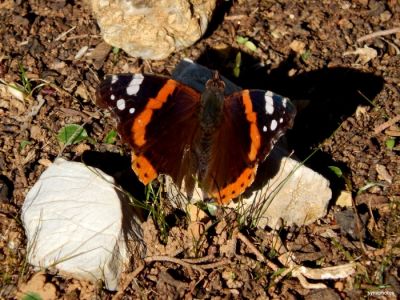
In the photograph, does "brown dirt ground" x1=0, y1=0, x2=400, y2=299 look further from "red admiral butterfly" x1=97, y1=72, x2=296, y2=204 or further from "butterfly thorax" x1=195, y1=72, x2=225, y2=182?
"butterfly thorax" x1=195, y1=72, x2=225, y2=182

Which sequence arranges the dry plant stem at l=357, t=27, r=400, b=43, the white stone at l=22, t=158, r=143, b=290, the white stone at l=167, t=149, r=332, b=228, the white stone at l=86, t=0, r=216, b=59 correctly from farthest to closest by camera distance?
the dry plant stem at l=357, t=27, r=400, b=43 < the white stone at l=86, t=0, r=216, b=59 < the white stone at l=167, t=149, r=332, b=228 < the white stone at l=22, t=158, r=143, b=290

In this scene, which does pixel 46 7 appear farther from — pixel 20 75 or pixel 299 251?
pixel 299 251

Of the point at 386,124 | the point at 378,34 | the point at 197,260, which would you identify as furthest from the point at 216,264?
the point at 378,34

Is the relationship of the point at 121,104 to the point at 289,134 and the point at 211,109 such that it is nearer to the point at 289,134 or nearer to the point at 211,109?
the point at 211,109

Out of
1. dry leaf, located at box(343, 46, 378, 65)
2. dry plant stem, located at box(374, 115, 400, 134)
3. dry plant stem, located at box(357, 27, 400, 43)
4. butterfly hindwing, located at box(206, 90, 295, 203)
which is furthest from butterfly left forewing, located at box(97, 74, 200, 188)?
dry plant stem, located at box(357, 27, 400, 43)

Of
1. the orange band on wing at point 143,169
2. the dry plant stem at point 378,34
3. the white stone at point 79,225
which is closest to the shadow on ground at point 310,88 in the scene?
the dry plant stem at point 378,34

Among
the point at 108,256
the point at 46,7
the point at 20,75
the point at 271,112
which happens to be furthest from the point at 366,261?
the point at 46,7
